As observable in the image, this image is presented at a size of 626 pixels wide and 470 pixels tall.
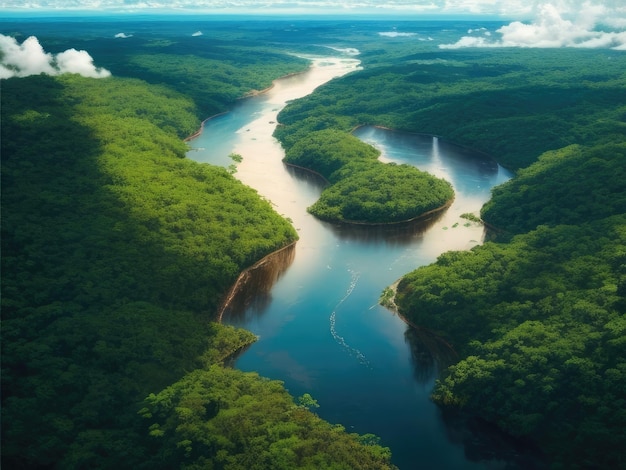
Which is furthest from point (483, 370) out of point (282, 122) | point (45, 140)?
point (282, 122)

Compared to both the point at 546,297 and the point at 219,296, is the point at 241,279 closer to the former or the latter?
the point at 219,296

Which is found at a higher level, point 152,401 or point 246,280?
point 152,401

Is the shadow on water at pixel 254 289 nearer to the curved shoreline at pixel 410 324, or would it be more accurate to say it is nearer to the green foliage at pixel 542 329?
the curved shoreline at pixel 410 324

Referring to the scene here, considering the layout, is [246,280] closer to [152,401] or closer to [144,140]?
[152,401]

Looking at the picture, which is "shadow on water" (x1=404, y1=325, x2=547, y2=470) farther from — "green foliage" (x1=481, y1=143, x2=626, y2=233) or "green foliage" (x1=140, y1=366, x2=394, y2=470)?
"green foliage" (x1=481, y1=143, x2=626, y2=233)

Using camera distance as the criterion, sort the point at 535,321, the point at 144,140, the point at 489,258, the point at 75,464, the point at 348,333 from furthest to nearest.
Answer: the point at 144,140
the point at 489,258
the point at 348,333
the point at 535,321
the point at 75,464

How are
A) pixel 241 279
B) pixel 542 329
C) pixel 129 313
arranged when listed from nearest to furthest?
pixel 542 329 → pixel 129 313 → pixel 241 279

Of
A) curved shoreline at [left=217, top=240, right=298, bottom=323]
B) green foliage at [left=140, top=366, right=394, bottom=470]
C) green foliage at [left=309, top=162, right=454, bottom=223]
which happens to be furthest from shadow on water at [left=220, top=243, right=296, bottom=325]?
green foliage at [left=140, top=366, right=394, bottom=470]

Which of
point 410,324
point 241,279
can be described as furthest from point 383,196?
point 410,324
